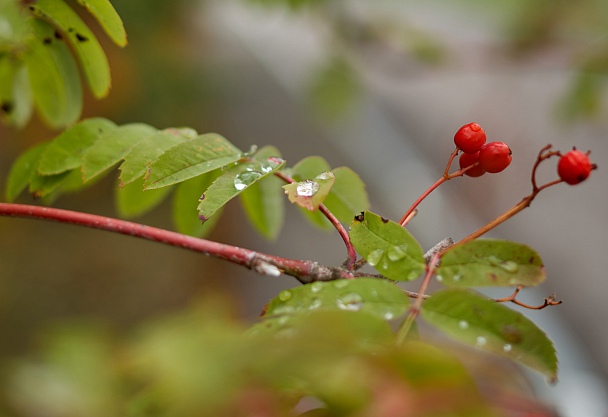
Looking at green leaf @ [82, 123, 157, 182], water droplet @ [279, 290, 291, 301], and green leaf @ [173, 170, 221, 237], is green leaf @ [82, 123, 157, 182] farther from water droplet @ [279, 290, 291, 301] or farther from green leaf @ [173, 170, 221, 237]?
water droplet @ [279, 290, 291, 301]

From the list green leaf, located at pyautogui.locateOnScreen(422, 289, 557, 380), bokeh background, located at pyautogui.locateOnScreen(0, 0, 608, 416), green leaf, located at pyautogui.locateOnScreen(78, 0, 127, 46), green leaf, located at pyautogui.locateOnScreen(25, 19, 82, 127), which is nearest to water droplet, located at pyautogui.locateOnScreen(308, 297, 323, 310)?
green leaf, located at pyautogui.locateOnScreen(422, 289, 557, 380)

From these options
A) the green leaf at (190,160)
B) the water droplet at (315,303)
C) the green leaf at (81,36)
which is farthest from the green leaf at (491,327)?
the green leaf at (81,36)

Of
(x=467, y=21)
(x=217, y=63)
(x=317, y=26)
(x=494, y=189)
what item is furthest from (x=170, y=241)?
(x=467, y=21)

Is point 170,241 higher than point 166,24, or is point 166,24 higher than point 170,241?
point 166,24

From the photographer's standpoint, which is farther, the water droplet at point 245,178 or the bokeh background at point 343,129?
the bokeh background at point 343,129

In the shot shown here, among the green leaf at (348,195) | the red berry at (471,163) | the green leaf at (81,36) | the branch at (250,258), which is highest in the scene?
the green leaf at (81,36)

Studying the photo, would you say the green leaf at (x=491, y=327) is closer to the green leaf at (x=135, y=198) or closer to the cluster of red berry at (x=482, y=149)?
the cluster of red berry at (x=482, y=149)

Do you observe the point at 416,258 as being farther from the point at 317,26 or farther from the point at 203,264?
the point at 203,264
